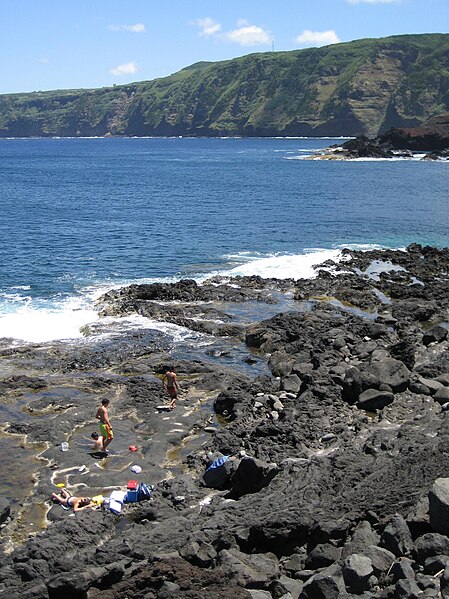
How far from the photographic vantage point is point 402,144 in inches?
6673

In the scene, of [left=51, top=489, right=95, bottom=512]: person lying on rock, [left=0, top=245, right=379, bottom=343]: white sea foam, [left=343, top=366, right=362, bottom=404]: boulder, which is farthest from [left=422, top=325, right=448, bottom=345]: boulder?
[left=51, top=489, right=95, bottom=512]: person lying on rock

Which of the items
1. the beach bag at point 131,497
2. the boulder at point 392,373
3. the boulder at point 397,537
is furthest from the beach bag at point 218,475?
the boulder at point 392,373

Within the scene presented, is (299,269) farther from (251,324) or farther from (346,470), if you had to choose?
(346,470)

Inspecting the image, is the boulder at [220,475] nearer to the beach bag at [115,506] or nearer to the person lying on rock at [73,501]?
the beach bag at [115,506]

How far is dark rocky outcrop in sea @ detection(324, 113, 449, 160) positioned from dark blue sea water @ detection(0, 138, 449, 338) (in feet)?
102

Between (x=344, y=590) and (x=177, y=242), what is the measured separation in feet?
154

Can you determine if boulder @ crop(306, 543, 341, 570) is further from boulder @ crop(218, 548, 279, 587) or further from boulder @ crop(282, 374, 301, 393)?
boulder @ crop(282, 374, 301, 393)

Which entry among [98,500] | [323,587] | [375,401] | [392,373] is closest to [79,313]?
[392,373]

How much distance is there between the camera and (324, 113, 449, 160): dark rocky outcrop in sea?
157 metres

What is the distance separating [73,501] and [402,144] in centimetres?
16609

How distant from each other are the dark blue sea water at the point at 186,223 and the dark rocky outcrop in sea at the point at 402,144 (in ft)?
102

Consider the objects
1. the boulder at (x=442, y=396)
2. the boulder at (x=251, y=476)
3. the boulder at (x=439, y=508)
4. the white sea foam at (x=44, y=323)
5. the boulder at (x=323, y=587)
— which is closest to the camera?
the boulder at (x=323, y=587)

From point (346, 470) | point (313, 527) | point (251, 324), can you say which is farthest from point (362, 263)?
point (313, 527)

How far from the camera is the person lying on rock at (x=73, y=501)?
17.7m
